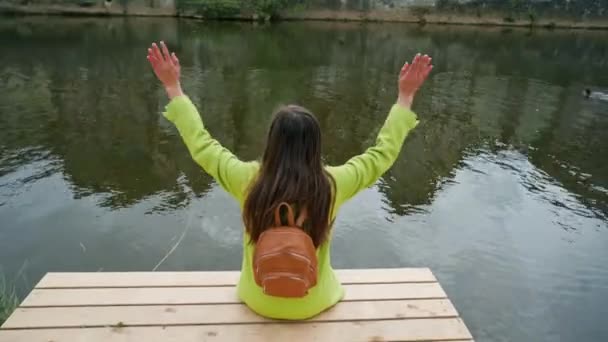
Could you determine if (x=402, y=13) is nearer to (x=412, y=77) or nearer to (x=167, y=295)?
(x=412, y=77)

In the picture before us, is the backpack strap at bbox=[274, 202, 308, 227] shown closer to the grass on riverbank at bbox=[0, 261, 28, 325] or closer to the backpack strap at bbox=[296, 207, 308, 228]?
the backpack strap at bbox=[296, 207, 308, 228]

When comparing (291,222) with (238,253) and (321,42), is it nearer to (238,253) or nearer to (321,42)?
(238,253)

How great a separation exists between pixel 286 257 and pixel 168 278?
1.05m

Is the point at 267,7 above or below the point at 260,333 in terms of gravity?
above

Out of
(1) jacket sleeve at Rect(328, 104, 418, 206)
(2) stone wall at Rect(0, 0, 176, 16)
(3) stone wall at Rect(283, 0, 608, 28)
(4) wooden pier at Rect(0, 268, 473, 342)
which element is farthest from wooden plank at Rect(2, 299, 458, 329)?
(3) stone wall at Rect(283, 0, 608, 28)

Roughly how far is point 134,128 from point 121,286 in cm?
527

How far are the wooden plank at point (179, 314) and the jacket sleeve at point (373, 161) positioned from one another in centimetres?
59

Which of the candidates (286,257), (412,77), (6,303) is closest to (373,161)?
(412,77)

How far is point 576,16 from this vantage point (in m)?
24.0

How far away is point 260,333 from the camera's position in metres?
2.15

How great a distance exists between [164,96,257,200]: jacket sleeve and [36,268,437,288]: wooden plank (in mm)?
738

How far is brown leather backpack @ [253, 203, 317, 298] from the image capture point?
1.81 m

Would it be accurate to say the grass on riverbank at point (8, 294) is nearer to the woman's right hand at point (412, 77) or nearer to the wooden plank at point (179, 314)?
the wooden plank at point (179, 314)

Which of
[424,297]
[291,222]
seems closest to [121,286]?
[291,222]
